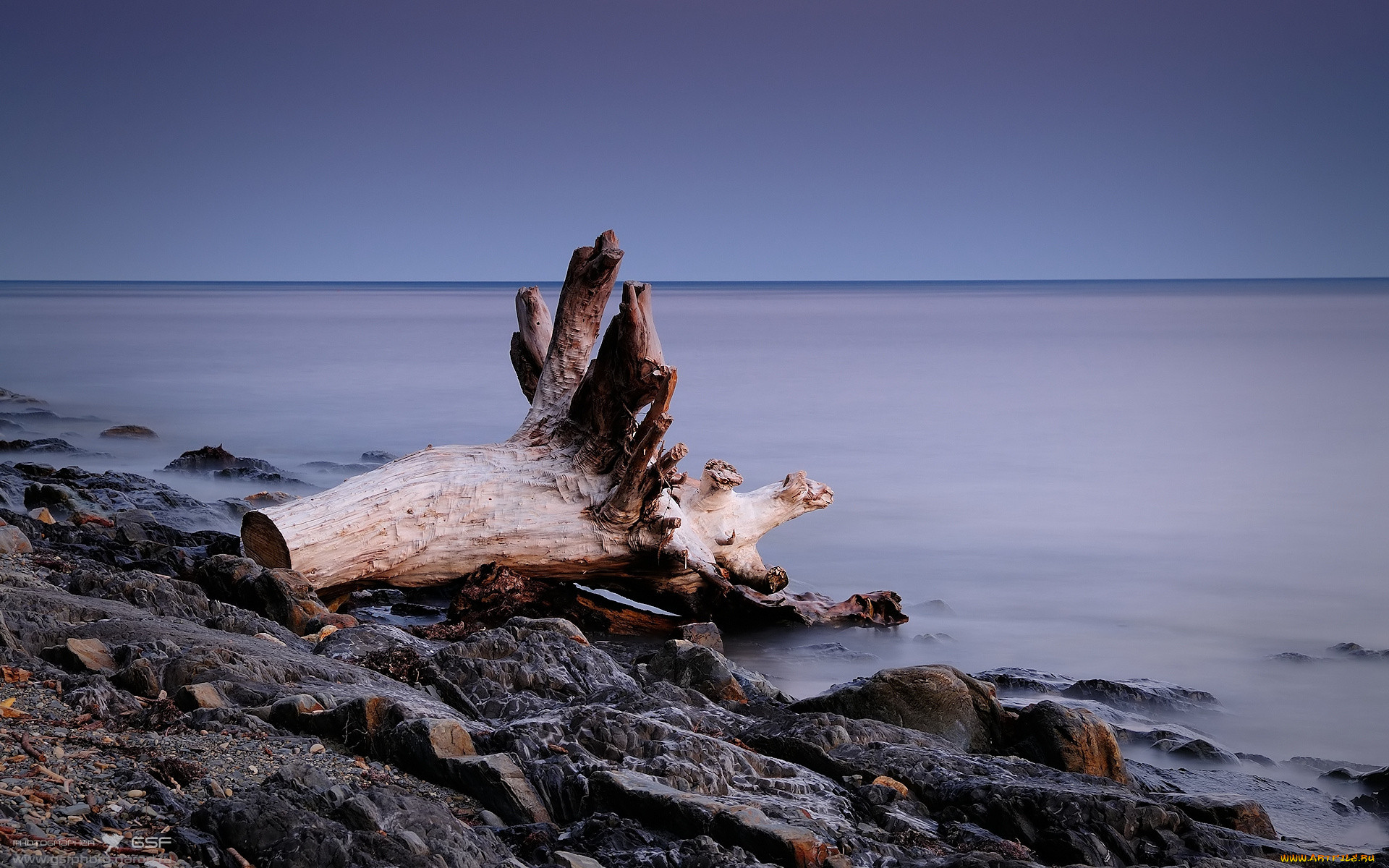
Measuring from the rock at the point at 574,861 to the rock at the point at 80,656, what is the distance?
188cm

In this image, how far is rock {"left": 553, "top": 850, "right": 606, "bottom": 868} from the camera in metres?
2.86

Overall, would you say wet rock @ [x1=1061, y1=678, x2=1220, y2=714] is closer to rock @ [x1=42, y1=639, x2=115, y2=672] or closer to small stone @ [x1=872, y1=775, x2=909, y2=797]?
small stone @ [x1=872, y1=775, x2=909, y2=797]

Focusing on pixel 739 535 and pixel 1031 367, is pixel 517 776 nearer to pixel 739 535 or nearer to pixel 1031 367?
pixel 739 535

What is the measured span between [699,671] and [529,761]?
1734 mm

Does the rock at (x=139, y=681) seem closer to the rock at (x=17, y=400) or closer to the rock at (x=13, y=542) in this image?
the rock at (x=13, y=542)

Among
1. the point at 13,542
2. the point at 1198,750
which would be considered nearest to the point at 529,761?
the point at 1198,750

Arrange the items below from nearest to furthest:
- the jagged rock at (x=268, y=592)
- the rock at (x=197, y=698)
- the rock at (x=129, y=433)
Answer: the rock at (x=197, y=698)
the jagged rock at (x=268, y=592)
the rock at (x=129, y=433)

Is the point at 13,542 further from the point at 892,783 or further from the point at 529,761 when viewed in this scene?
the point at 892,783

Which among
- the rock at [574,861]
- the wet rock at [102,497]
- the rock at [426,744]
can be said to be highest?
the rock at [426,744]

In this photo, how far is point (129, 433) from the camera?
45.8 ft

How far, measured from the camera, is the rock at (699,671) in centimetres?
493

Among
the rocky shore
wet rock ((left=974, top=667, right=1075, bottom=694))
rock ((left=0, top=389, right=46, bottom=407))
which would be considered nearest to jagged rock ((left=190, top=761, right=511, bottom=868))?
the rocky shore

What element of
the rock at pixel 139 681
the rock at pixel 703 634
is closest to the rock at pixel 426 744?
the rock at pixel 139 681

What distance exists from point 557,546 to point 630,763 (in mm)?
3429
